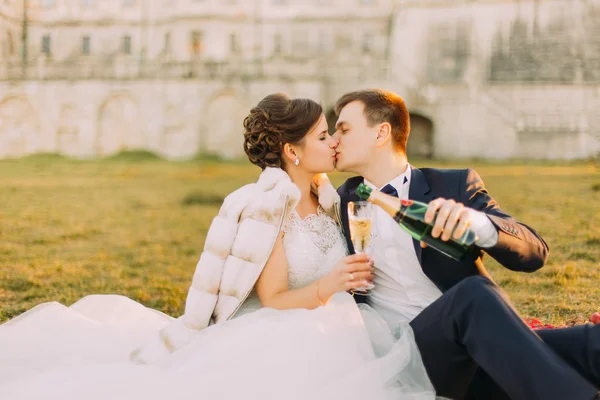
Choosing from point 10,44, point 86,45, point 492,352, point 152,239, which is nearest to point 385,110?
point 492,352

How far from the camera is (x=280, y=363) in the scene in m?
2.51

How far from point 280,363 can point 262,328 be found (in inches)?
8.7

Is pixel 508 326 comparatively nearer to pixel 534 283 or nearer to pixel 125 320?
pixel 125 320

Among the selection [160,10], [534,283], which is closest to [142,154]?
[160,10]

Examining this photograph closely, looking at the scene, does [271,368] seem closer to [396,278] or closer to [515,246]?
[396,278]

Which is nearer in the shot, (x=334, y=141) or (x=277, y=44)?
(x=334, y=141)

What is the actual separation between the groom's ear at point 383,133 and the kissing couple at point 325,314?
0.5 inches

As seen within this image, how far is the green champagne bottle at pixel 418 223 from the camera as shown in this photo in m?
2.50

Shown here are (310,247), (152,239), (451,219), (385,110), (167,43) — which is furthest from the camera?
(167,43)

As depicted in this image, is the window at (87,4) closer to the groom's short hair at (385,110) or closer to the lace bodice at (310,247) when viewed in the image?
the groom's short hair at (385,110)

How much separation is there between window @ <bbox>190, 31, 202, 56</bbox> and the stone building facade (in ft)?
0.20

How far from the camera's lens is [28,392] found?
8.75 feet

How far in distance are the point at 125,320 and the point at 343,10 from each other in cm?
3338

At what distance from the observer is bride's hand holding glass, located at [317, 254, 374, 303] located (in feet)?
8.89
